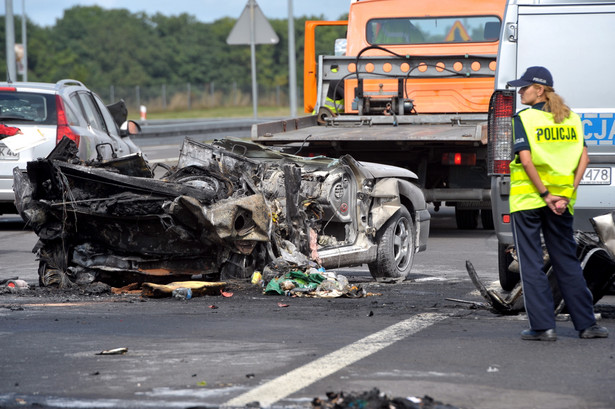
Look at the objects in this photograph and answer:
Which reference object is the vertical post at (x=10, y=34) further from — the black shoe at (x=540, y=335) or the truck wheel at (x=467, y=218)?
the black shoe at (x=540, y=335)

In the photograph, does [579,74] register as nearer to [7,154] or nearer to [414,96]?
[414,96]

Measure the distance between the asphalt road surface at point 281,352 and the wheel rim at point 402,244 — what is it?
122 centimetres

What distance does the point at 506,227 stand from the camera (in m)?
8.30

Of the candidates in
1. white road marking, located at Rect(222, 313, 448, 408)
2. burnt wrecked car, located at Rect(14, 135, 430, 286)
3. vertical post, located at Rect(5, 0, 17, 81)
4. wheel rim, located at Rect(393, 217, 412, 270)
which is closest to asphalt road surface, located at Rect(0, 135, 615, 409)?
white road marking, located at Rect(222, 313, 448, 408)

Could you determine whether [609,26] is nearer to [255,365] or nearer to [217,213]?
[217,213]

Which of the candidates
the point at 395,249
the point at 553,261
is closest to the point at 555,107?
the point at 553,261

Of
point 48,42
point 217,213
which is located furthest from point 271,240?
point 48,42

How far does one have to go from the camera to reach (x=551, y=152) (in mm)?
6805

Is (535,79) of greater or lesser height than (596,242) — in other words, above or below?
above

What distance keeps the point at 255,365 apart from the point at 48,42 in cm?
8223

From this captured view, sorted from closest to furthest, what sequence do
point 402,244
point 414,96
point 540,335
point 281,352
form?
point 281,352 → point 540,335 → point 402,244 → point 414,96

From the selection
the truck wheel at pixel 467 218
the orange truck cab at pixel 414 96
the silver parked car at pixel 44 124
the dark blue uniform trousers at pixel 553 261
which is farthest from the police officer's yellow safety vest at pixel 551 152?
the truck wheel at pixel 467 218

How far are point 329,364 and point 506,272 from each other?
142 inches

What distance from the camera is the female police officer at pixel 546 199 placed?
22.2 feet
